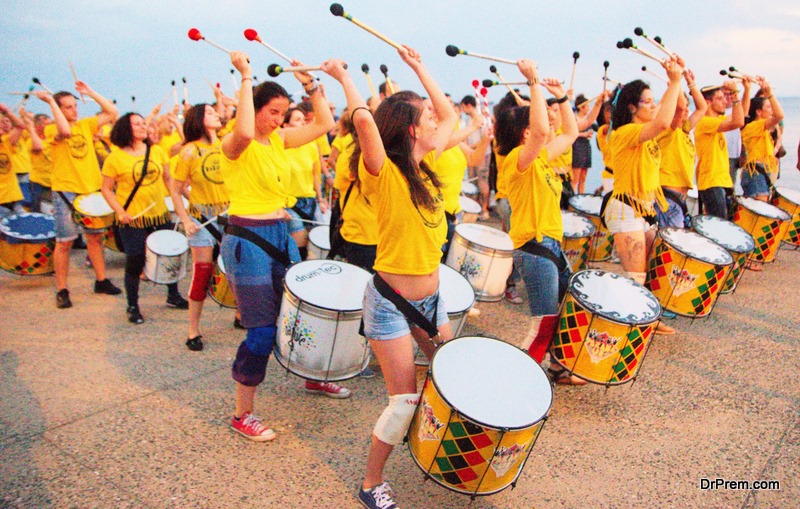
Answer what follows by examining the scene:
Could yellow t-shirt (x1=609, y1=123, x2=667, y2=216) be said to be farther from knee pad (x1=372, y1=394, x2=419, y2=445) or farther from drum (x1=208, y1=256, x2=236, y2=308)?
drum (x1=208, y1=256, x2=236, y2=308)

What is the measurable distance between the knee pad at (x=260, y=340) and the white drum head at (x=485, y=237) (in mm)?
2034

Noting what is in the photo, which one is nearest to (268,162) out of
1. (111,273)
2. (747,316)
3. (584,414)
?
(584,414)

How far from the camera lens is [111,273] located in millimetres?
6199

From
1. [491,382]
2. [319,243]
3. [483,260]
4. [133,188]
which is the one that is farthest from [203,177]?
[491,382]

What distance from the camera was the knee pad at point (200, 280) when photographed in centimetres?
417

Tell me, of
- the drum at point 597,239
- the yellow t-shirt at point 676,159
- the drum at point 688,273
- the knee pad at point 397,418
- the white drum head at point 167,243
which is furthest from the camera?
the drum at point 597,239

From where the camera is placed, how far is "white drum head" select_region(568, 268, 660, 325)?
3.11 metres

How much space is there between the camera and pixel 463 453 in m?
2.14

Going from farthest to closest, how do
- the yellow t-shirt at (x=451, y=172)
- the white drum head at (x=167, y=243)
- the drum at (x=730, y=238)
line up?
1. the white drum head at (x=167, y=243)
2. the drum at (x=730, y=238)
3. the yellow t-shirt at (x=451, y=172)

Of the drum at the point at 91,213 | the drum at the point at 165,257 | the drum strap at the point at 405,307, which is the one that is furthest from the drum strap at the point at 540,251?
the drum at the point at 91,213

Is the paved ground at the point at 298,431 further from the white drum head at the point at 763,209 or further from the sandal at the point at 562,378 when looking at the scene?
the white drum head at the point at 763,209

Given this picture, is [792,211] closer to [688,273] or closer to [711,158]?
[711,158]

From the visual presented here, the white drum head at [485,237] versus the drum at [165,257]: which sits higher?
the white drum head at [485,237]

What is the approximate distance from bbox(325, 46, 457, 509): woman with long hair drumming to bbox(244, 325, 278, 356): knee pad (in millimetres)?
836
